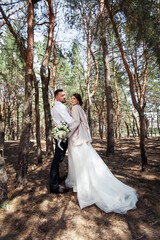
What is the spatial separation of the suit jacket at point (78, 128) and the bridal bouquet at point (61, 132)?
175 millimetres

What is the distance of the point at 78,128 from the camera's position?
329 centimetres

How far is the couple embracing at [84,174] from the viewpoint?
2.71 m

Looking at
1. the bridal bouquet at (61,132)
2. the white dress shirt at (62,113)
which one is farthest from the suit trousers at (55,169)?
the white dress shirt at (62,113)

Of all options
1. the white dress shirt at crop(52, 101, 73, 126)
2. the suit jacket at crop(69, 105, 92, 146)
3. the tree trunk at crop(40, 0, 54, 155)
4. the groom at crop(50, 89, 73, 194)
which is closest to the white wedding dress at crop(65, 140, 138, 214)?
the suit jacket at crop(69, 105, 92, 146)

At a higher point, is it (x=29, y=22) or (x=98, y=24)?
(x=98, y=24)

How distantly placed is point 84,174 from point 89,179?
138 millimetres

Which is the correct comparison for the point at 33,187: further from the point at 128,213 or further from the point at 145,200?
the point at 145,200

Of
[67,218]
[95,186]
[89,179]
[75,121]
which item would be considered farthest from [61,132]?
[67,218]

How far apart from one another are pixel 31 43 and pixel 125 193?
4230mm

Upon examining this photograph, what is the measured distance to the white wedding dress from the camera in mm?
2654

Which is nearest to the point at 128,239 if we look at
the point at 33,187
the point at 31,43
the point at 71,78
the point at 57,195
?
the point at 57,195

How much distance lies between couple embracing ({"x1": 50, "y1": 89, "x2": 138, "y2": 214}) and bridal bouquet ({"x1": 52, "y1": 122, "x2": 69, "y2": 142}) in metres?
0.12

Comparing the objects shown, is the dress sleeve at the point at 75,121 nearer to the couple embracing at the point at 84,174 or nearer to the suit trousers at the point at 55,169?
the couple embracing at the point at 84,174

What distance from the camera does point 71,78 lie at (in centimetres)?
1659
